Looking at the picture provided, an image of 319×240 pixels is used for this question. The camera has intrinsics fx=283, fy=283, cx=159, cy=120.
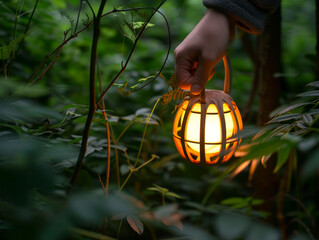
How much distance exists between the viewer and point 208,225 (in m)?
1.37

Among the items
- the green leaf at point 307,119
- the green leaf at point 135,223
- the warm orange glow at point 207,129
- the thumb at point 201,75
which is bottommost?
the green leaf at point 135,223

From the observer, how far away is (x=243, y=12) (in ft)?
2.31

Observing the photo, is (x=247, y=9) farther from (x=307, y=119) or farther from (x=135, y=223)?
(x=135, y=223)

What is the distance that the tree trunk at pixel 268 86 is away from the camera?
1117 mm

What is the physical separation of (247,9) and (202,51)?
0.62 ft

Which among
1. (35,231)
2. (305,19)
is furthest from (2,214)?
(305,19)

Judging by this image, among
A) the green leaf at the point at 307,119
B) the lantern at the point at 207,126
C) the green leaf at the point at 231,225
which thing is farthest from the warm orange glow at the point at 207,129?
the green leaf at the point at 231,225

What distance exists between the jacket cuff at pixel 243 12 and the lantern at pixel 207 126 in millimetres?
187

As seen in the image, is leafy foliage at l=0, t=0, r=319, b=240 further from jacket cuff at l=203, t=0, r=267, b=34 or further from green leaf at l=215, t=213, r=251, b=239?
jacket cuff at l=203, t=0, r=267, b=34

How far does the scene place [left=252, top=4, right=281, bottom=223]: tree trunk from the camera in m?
1.12

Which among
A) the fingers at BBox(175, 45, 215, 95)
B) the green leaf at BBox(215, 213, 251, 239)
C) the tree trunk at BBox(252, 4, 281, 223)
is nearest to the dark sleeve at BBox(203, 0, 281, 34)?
the fingers at BBox(175, 45, 215, 95)

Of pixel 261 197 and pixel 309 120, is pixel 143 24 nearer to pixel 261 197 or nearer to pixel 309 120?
pixel 309 120

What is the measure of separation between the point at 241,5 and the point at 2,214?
2.18 ft

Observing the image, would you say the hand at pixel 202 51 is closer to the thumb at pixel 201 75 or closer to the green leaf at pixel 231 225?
the thumb at pixel 201 75
